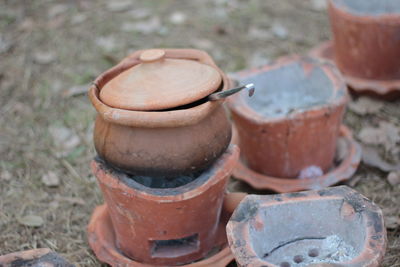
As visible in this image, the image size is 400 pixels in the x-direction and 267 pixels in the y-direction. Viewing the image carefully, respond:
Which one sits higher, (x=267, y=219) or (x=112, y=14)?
(x=267, y=219)

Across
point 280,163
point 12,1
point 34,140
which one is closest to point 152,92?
point 280,163

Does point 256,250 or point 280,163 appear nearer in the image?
point 256,250

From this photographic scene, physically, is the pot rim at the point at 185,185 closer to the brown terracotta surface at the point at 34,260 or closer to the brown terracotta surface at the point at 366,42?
the brown terracotta surface at the point at 34,260

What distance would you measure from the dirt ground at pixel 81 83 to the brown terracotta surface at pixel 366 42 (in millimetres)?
237

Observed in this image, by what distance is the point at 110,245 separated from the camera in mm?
2768

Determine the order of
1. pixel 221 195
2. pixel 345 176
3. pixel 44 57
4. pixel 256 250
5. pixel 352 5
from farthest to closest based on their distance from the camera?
pixel 44 57
pixel 352 5
pixel 345 176
pixel 221 195
pixel 256 250

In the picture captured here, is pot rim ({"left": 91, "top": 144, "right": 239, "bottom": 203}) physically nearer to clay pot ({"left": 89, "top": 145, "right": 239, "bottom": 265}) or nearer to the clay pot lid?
clay pot ({"left": 89, "top": 145, "right": 239, "bottom": 265})

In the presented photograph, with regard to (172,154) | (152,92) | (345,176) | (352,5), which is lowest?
(345,176)

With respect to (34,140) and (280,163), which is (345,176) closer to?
(280,163)

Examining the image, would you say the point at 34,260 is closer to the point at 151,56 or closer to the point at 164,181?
the point at 164,181

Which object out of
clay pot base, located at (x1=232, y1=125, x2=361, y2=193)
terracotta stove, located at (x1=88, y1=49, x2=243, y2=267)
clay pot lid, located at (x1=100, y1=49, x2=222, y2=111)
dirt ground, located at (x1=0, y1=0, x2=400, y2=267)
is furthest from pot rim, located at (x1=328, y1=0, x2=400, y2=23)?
clay pot lid, located at (x1=100, y1=49, x2=222, y2=111)

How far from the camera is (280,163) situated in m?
3.13

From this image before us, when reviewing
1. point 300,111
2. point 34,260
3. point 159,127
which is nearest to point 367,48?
point 300,111

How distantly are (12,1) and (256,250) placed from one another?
378cm
